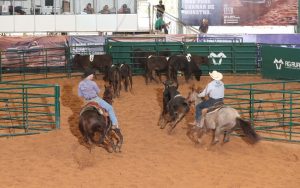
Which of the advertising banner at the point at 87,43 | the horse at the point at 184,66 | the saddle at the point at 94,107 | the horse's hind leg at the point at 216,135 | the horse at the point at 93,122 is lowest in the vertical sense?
the horse's hind leg at the point at 216,135

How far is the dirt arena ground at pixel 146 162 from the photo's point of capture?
11.1m

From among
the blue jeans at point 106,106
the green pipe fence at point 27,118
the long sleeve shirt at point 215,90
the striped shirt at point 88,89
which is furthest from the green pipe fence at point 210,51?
the striped shirt at point 88,89

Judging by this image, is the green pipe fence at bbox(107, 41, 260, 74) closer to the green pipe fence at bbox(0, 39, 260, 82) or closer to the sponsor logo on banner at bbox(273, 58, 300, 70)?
the green pipe fence at bbox(0, 39, 260, 82)

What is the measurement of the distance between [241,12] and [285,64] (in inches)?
382

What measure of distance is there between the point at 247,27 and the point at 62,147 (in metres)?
21.4

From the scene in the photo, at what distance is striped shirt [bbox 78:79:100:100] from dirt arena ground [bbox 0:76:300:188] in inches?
50.1

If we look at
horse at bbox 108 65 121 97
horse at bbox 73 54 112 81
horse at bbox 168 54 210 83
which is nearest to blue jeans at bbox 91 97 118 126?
horse at bbox 108 65 121 97

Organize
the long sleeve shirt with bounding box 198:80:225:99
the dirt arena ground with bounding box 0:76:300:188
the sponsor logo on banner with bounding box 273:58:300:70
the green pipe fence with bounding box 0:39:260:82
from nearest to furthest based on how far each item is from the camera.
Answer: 1. the dirt arena ground with bounding box 0:76:300:188
2. the long sleeve shirt with bounding box 198:80:225:99
3. the sponsor logo on banner with bounding box 273:58:300:70
4. the green pipe fence with bounding box 0:39:260:82

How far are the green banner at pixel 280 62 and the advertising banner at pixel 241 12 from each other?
806 centimetres

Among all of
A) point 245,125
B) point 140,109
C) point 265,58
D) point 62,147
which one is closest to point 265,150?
point 245,125

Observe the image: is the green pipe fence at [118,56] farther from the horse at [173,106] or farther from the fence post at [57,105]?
the fence post at [57,105]

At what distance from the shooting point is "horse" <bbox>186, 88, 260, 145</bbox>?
499 inches

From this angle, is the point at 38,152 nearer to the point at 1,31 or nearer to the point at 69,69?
the point at 69,69

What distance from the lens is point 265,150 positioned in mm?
13438
